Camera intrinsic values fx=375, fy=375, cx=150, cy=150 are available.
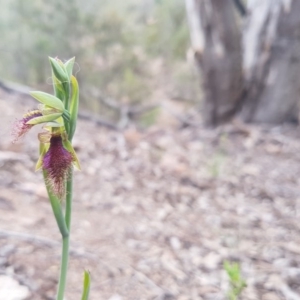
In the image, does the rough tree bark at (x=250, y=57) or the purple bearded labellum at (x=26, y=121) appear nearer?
the purple bearded labellum at (x=26, y=121)

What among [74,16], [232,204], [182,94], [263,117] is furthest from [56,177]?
[182,94]

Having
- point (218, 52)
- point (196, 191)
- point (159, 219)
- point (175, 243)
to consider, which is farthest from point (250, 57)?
point (175, 243)

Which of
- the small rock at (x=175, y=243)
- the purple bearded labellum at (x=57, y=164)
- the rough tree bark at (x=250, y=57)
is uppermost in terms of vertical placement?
the rough tree bark at (x=250, y=57)

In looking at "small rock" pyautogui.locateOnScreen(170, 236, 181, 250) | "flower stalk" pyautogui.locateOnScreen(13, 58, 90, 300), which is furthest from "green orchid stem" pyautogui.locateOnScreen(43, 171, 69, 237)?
"small rock" pyautogui.locateOnScreen(170, 236, 181, 250)

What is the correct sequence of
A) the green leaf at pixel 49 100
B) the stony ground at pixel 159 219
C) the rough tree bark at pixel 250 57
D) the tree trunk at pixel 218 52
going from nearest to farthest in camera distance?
the green leaf at pixel 49 100 → the stony ground at pixel 159 219 → the rough tree bark at pixel 250 57 → the tree trunk at pixel 218 52

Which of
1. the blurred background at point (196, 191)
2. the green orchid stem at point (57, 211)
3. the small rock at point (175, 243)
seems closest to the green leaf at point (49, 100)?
the green orchid stem at point (57, 211)

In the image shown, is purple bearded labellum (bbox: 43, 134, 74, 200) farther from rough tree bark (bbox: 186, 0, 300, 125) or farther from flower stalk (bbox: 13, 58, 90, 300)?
rough tree bark (bbox: 186, 0, 300, 125)

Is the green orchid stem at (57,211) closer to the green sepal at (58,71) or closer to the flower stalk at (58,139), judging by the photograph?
the flower stalk at (58,139)

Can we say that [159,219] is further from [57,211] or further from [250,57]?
[250,57]
